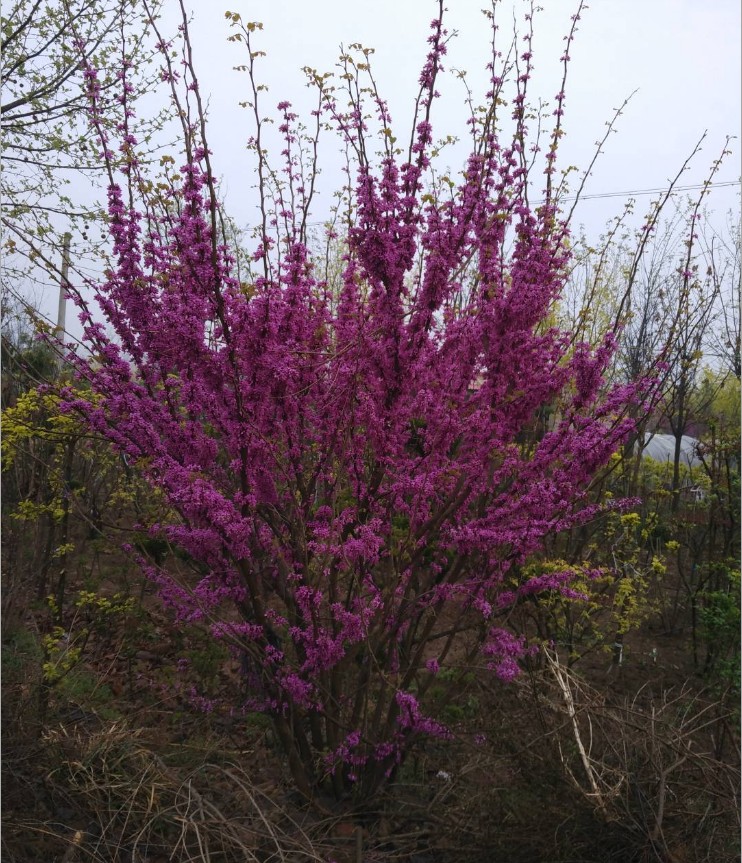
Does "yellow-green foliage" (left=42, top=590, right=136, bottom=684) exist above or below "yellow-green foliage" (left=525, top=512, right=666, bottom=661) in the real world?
below

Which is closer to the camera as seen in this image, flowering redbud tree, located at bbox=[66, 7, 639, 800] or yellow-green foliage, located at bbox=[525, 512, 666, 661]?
flowering redbud tree, located at bbox=[66, 7, 639, 800]

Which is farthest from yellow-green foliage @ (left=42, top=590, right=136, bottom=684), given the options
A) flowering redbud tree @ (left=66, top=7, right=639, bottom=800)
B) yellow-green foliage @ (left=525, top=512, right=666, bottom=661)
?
yellow-green foliage @ (left=525, top=512, right=666, bottom=661)

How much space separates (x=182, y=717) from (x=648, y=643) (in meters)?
3.64

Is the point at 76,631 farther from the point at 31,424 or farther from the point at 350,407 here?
the point at 350,407

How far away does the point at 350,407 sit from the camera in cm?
314

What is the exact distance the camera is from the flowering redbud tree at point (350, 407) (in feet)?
9.84

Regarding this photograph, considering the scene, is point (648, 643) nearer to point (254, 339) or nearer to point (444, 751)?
point (444, 751)

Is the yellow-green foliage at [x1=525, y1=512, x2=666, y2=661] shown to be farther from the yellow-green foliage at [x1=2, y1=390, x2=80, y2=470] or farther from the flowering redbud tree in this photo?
the yellow-green foliage at [x1=2, y1=390, x2=80, y2=470]

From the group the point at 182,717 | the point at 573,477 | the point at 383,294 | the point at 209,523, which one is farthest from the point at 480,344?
the point at 182,717

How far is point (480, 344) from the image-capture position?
3188mm

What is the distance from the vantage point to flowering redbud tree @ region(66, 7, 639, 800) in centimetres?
300

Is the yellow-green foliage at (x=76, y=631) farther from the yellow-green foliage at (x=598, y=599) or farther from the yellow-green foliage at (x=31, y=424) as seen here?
the yellow-green foliage at (x=598, y=599)

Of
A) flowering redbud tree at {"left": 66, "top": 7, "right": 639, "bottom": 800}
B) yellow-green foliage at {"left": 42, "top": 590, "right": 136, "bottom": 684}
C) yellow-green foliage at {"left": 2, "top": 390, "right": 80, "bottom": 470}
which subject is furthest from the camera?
yellow-green foliage at {"left": 2, "top": 390, "right": 80, "bottom": 470}

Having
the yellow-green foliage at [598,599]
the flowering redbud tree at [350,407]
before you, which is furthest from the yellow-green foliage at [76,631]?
the yellow-green foliage at [598,599]
